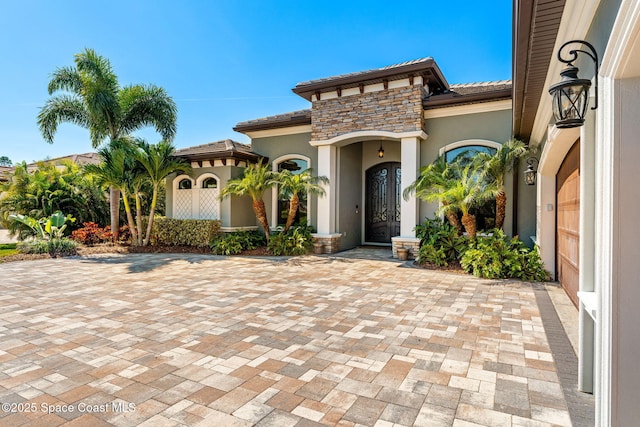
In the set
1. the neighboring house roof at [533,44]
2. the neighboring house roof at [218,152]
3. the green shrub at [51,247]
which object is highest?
the neighboring house roof at [218,152]

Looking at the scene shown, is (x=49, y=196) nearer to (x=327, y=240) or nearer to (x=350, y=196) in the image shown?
(x=327, y=240)

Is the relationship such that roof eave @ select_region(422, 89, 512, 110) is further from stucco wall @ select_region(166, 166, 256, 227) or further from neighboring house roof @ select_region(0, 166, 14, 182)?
neighboring house roof @ select_region(0, 166, 14, 182)

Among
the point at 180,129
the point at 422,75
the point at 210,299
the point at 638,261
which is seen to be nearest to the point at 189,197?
the point at 180,129

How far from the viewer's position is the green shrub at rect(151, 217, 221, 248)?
12.6m

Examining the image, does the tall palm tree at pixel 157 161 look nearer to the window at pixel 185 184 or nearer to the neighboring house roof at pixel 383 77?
the window at pixel 185 184

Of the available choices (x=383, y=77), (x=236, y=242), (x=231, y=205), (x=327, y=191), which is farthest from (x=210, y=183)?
(x=383, y=77)

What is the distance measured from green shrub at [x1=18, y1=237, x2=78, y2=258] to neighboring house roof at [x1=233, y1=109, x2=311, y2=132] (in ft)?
23.7

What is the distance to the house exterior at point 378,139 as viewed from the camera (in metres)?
9.92

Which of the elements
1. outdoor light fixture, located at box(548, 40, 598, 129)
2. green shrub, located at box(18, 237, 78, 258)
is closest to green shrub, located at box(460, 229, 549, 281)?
outdoor light fixture, located at box(548, 40, 598, 129)

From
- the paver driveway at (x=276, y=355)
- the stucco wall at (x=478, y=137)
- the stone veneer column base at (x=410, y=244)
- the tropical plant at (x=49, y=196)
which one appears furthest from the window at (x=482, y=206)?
the tropical plant at (x=49, y=196)

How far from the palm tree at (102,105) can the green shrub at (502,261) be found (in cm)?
1211

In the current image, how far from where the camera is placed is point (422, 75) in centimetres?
1002

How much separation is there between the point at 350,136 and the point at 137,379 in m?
9.35

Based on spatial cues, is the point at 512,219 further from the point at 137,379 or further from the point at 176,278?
the point at 137,379
